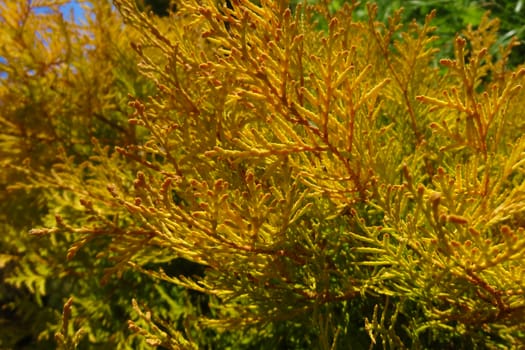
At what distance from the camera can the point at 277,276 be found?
1.87m

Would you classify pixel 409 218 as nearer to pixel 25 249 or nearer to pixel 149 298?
pixel 149 298

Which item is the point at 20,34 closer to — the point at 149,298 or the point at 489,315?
the point at 149,298

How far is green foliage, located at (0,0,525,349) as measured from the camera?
57.0 inches

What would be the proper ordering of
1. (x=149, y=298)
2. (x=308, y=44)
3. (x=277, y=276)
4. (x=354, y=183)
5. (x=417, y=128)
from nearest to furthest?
1. (x=354, y=183)
2. (x=277, y=276)
3. (x=308, y=44)
4. (x=417, y=128)
5. (x=149, y=298)

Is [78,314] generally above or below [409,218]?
below

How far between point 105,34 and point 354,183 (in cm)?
324

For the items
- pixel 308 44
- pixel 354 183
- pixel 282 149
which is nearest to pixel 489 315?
pixel 354 183

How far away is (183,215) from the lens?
158 centimetres

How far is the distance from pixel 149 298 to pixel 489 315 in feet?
8.03

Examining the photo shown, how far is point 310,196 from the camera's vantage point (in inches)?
69.7

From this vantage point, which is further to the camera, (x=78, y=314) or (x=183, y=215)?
(x=78, y=314)

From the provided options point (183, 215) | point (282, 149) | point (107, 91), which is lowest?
point (107, 91)

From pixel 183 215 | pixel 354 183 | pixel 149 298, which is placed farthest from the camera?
pixel 149 298

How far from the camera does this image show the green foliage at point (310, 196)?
4.75ft
